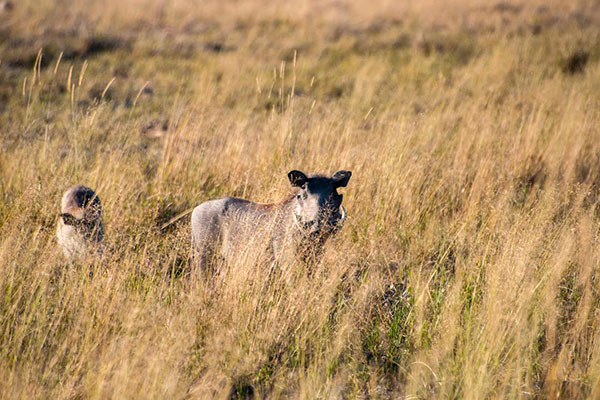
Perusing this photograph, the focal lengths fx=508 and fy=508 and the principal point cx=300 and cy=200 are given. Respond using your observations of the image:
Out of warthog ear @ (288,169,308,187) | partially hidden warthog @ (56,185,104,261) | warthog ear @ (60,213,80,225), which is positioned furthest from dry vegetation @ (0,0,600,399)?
warthog ear @ (288,169,308,187)

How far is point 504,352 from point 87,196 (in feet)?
10.7

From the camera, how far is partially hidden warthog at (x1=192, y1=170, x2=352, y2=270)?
3281 millimetres

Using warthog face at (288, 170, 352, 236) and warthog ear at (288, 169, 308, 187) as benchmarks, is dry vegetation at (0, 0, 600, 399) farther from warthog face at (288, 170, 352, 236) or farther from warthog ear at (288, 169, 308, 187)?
warthog ear at (288, 169, 308, 187)

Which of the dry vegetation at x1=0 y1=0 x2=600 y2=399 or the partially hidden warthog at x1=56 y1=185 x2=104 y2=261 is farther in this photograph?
the partially hidden warthog at x1=56 y1=185 x2=104 y2=261

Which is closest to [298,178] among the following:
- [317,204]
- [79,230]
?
[317,204]

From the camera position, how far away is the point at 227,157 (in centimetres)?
518

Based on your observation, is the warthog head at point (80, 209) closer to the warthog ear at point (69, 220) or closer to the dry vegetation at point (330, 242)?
the warthog ear at point (69, 220)

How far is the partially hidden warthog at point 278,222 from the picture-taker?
3.28 meters

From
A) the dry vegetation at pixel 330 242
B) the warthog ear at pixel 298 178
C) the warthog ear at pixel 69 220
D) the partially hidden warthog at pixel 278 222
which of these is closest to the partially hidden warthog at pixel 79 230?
the warthog ear at pixel 69 220

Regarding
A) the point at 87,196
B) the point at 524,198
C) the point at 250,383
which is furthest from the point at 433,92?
the point at 250,383

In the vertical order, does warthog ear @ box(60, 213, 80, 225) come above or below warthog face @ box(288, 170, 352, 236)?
below

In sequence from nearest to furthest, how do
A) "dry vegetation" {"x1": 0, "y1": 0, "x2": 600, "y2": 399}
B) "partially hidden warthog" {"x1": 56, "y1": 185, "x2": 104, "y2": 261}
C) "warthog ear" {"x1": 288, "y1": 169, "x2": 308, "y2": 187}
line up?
"dry vegetation" {"x1": 0, "y1": 0, "x2": 600, "y2": 399} < "warthog ear" {"x1": 288, "y1": 169, "x2": 308, "y2": 187} < "partially hidden warthog" {"x1": 56, "y1": 185, "x2": 104, "y2": 261}

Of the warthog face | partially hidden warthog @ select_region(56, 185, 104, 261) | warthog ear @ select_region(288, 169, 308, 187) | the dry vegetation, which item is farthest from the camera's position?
partially hidden warthog @ select_region(56, 185, 104, 261)

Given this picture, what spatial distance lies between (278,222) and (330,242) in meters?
0.39
